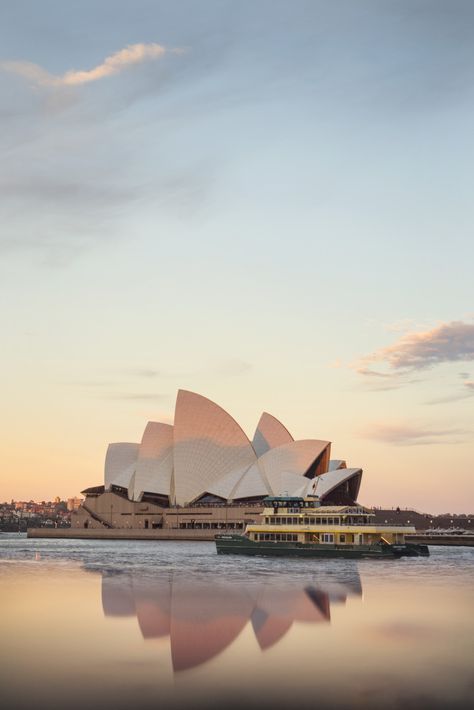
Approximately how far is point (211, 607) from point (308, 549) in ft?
116

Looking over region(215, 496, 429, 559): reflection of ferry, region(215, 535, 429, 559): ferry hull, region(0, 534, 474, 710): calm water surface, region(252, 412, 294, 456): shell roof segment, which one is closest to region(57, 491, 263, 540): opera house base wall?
region(252, 412, 294, 456): shell roof segment

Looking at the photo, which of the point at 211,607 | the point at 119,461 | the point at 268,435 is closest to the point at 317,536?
the point at 211,607

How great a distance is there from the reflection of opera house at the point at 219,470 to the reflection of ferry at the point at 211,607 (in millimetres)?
74320

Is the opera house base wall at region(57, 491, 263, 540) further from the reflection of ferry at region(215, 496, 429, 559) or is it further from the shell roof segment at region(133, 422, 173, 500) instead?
the reflection of ferry at region(215, 496, 429, 559)

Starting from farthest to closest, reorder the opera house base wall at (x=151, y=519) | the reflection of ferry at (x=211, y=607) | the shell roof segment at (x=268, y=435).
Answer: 1. the shell roof segment at (x=268, y=435)
2. the opera house base wall at (x=151, y=519)
3. the reflection of ferry at (x=211, y=607)

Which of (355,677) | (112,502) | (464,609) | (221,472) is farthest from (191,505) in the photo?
(355,677)

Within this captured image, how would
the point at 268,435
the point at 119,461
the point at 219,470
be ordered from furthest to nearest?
the point at 119,461, the point at 268,435, the point at 219,470

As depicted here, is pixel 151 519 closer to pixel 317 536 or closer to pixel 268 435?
pixel 268 435

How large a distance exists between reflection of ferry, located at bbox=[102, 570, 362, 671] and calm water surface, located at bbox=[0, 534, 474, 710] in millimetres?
58

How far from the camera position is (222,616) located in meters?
29.0

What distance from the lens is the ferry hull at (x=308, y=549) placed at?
215 feet

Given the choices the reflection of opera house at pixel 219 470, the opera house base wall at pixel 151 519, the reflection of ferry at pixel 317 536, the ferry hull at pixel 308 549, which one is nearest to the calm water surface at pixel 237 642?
the ferry hull at pixel 308 549

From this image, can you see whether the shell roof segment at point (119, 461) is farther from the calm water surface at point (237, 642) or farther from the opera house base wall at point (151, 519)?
the calm water surface at point (237, 642)

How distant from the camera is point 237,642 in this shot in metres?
23.8
